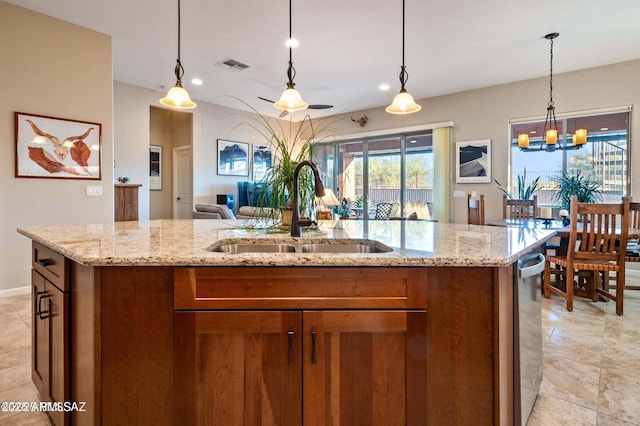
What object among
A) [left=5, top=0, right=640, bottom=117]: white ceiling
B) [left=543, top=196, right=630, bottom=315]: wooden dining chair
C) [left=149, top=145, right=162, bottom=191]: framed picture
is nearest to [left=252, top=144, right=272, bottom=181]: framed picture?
[left=149, top=145, right=162, bottom=191]: framed picture

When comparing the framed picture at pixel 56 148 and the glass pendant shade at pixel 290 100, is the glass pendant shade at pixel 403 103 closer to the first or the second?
the glass pendant shade at pixel 290 100

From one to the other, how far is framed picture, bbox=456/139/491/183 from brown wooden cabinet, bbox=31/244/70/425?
589 centimetres

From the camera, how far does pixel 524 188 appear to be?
5.46 meters

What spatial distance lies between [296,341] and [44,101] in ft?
13.2

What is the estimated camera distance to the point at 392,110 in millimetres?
2965

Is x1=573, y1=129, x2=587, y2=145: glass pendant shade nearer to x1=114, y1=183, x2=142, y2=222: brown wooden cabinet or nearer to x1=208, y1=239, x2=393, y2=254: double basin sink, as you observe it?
Result: x1=208, y1=239, x2=393, y2=254: double basin sink

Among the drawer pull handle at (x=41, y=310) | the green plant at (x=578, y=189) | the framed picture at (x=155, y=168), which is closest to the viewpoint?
the drawer pull handle at (x=41, y=310)

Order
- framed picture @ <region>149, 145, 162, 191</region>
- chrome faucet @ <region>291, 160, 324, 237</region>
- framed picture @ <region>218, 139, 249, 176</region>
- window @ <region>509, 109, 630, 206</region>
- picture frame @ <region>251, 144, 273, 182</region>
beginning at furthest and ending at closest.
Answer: picture frame @ <region>251, 144, 273, 182</region> < framed picture @ <region>149, 145, 162, 191</region> < framed picture @ <region>218, 139, 249, 176</region> < window @ <region>509, 109, 630, 206</region> < chrome faucet @ <region>291, 160, 324, 237</region>

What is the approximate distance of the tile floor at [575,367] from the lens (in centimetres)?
166

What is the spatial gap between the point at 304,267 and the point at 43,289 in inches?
49.0

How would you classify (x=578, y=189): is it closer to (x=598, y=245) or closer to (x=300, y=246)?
(x=598, y=245)

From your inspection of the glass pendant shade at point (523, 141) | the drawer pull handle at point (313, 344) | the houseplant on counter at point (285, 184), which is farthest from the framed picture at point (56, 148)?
the glass pendant shade at point (523, 141)

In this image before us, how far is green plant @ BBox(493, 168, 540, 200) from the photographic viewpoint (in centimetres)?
519

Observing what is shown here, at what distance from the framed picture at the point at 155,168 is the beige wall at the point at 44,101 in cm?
326
